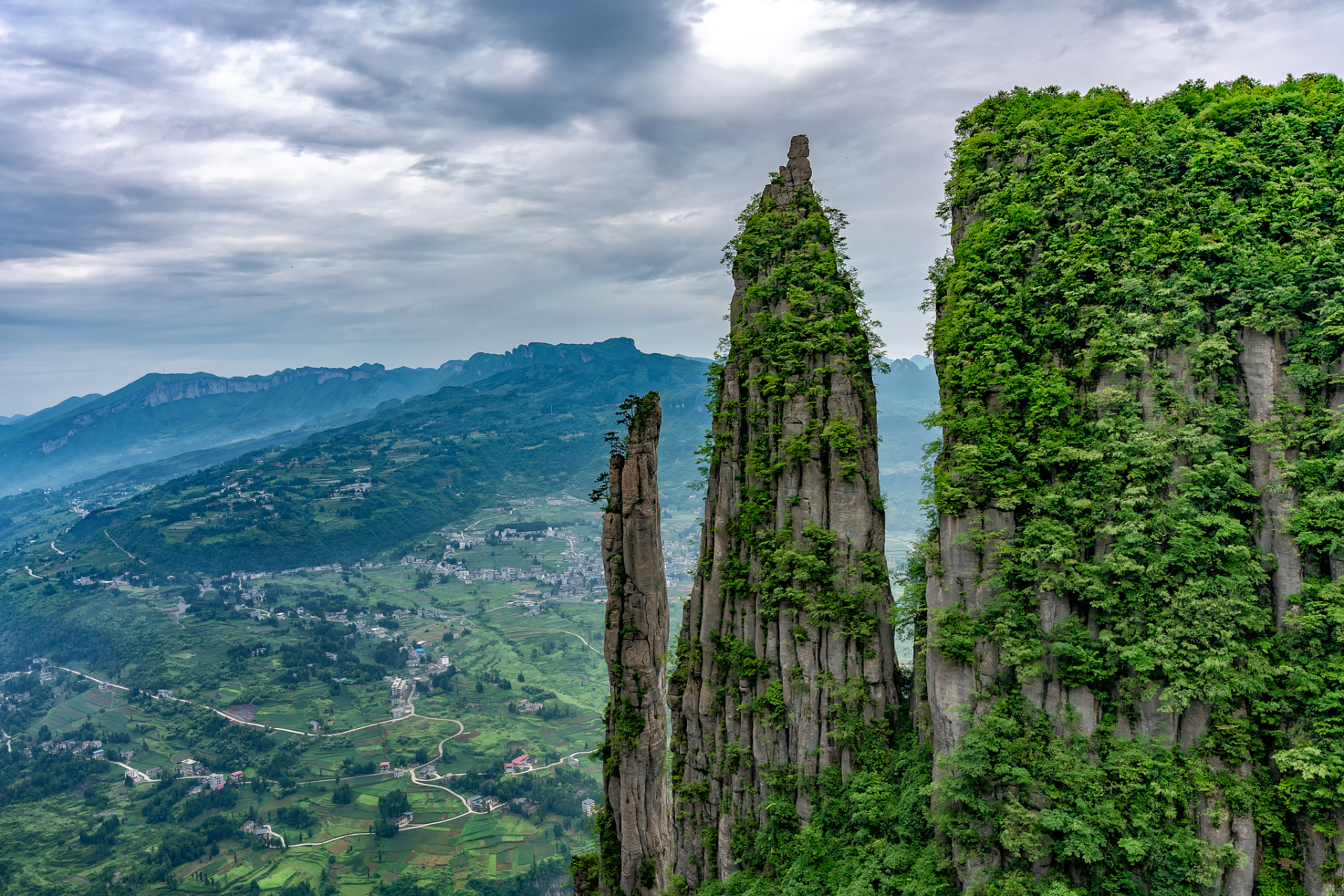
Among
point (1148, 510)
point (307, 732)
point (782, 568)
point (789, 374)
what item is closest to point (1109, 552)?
point (1148, 510)

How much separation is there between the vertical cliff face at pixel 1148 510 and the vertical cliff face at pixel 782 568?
4.35 metres

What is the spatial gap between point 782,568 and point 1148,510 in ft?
45.6

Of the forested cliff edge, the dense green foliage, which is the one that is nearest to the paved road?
the dense green foliage

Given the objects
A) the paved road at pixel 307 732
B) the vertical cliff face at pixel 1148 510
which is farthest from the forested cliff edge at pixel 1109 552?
the paved road at pixel 307 732

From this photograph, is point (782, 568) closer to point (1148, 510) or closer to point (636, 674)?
point (636, 674)

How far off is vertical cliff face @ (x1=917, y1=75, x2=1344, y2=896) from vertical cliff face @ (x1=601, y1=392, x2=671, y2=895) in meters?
16.1

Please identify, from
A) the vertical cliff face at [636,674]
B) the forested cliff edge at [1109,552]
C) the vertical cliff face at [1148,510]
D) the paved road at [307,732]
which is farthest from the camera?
the paved road at [307,732]

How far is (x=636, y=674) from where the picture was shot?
3603 cm

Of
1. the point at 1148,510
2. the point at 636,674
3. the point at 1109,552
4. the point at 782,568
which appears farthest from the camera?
the point at 636,674

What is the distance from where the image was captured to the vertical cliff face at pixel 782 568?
28.2 meters

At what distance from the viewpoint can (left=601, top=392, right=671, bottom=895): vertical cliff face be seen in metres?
35.3

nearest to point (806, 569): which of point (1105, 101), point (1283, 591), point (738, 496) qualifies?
point (738, 496)

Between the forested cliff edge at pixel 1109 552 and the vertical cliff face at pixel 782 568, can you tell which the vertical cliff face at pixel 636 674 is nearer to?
the vertical cliff face at pixel 782 568

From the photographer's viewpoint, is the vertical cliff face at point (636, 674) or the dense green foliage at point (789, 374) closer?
the dense green foliage at point (789, 374)
